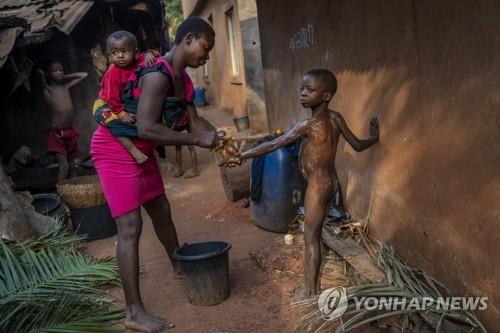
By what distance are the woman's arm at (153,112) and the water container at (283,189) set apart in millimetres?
2008

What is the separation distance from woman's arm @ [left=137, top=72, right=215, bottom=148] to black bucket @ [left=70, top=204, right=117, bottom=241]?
2.71 meters

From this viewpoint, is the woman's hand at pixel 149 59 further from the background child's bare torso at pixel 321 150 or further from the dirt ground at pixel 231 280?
the dirt ground at pixel 231 280

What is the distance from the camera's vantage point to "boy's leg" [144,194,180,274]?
3.65m

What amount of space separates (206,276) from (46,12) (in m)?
5.63

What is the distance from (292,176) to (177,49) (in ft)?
7.07

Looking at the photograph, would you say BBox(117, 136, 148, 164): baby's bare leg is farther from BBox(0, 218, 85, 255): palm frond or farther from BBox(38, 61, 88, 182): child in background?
BBox(38, 61, 88, 182): child in background

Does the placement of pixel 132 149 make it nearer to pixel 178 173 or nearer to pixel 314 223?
pixel 314 223

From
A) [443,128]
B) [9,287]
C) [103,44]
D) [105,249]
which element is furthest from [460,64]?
[103,44]

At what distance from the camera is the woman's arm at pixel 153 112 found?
115 inches

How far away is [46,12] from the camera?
23.9 feet

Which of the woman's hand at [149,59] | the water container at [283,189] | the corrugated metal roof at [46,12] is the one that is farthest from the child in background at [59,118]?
the woman's hand at [149,59]

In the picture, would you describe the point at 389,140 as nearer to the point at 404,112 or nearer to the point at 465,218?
the point at 404,112

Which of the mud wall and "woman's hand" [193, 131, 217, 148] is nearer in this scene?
the mud wall

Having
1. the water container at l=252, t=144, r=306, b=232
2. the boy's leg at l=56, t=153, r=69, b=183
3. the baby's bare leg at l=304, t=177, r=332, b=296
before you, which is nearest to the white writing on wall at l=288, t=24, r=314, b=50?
the water container at l=252, t=144, r=306, b=232
